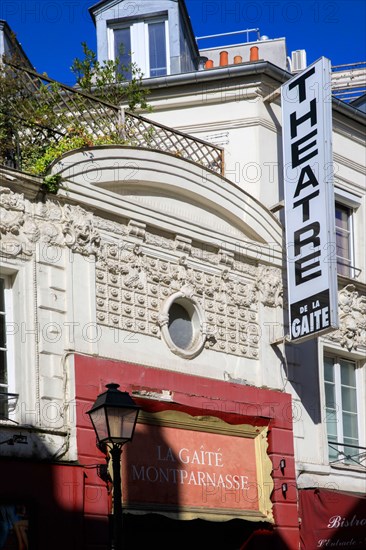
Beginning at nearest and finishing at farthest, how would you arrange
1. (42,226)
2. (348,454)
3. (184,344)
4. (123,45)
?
1. (42,226)
2. (184,344)
3. (348,454)
4. (123,45)

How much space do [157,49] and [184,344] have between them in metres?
6.84

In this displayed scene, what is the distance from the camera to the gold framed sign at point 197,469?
14180 mm

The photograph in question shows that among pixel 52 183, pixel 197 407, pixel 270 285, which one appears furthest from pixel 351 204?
pixel 52 183

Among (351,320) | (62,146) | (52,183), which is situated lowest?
(351,320)

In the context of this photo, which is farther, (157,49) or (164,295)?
(157,49)

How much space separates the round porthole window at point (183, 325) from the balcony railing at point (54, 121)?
208cm

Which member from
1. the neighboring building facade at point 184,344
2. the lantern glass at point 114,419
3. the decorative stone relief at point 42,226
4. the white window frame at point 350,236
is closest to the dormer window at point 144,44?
the neighboring building facade at point 184,344

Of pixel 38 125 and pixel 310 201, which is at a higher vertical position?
pixel 38 125

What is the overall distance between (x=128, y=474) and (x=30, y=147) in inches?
168

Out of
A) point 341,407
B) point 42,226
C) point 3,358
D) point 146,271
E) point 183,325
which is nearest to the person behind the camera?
point 3,358

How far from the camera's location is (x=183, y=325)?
52.1 feet

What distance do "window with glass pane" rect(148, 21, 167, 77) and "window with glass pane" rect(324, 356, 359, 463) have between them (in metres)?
5.93

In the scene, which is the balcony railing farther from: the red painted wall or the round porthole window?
the red painted wall

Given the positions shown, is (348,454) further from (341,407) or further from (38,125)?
(38,125)
